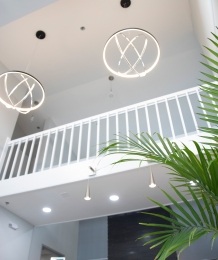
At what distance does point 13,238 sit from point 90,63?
4.33m

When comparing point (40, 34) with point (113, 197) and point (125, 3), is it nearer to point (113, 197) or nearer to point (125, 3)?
point (125, 3)

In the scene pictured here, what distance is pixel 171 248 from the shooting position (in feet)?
2.28

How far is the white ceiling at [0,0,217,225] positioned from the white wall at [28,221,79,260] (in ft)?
1.67

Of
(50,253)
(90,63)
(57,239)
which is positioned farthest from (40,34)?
(50,253)

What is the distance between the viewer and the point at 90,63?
6625 millimetres

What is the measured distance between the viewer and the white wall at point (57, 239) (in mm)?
5861

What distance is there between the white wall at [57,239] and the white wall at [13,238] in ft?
0.68

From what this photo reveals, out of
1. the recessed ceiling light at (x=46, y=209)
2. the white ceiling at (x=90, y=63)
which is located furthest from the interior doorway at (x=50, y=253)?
the recessed ceiling light at (x=46, y=209)

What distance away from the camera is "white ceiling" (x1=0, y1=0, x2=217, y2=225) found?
484 centimetres

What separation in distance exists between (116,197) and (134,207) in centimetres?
53

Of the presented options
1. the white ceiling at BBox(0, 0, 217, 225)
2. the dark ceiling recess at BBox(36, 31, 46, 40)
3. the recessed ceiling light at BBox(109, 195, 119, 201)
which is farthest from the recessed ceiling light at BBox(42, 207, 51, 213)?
the dark ceiling recess at BBox(36, 31, 46, 40)

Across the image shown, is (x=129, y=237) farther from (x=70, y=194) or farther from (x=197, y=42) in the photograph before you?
(x=197, y=42)

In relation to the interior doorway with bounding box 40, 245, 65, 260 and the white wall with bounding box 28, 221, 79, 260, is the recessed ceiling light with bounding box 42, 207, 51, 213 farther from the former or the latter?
the interior doorway with bounding box 40, 245, 65, 260

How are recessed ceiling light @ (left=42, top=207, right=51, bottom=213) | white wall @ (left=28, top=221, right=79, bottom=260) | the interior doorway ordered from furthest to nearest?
the interior doorway → white wall @ (left=28, top=221, right=79, bottom=260) → recessed ceiling light @ (left=42, top=207, right=51, bottom=213)
